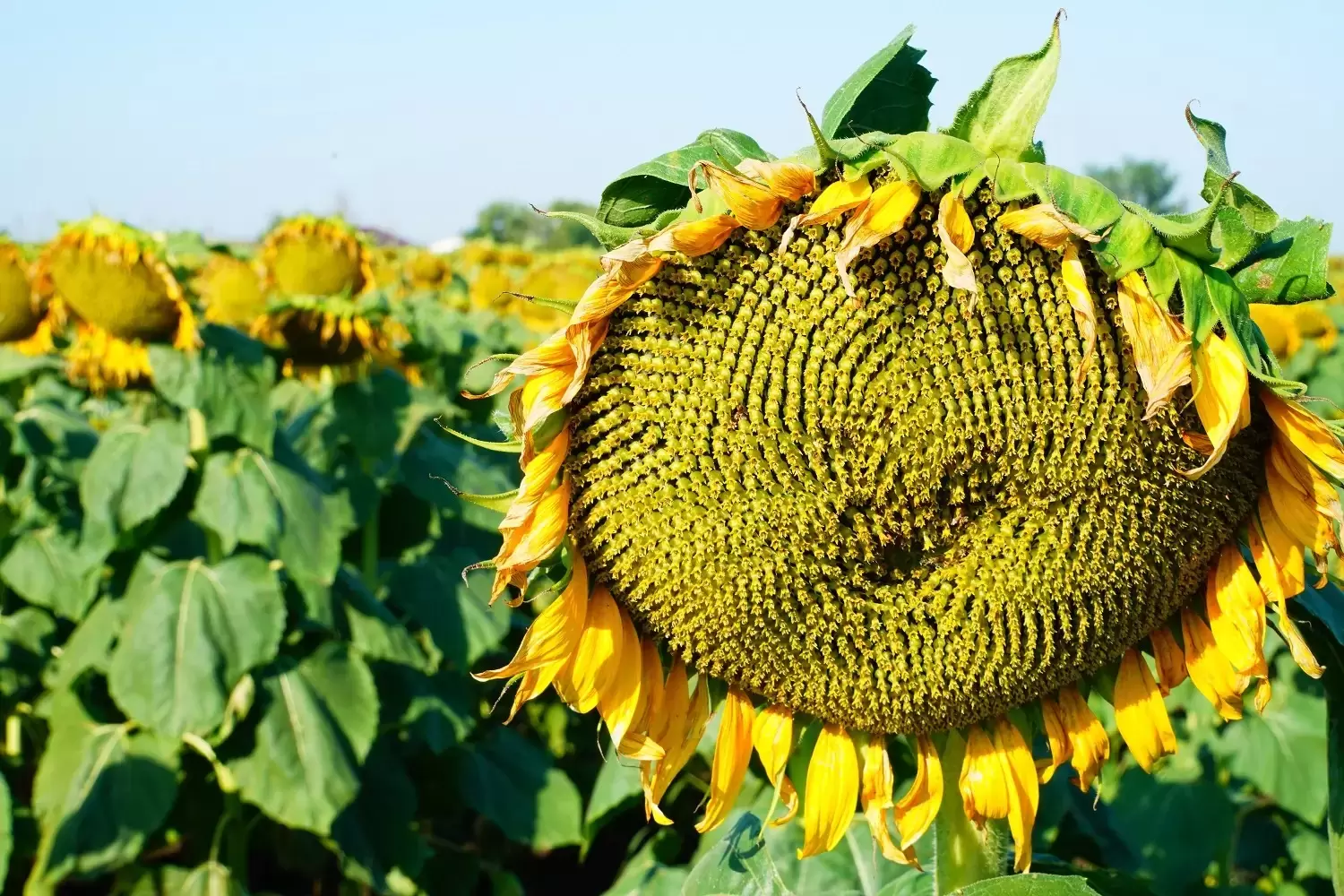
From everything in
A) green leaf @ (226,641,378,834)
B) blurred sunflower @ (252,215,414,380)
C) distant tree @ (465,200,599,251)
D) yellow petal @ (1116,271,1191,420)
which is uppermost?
yellow petal @ (1116,271,1191,420)

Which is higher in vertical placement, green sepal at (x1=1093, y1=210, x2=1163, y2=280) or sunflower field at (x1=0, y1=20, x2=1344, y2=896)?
green sepal at (x1=1093, y1=210, x2=1163, y2=280)

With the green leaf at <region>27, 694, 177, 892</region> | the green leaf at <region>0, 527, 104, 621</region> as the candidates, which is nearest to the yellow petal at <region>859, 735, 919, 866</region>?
the green leaf at <region>27, 694, 177, 892</region>

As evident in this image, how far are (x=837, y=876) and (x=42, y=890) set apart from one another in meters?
3.29

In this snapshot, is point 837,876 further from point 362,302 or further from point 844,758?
point 362,302

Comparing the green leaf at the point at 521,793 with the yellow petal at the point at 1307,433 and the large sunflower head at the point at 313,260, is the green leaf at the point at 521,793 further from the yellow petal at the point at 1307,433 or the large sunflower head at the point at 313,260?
the yellow petal at the point at 1307,433

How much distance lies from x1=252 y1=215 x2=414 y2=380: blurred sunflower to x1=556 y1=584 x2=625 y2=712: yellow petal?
132 inches

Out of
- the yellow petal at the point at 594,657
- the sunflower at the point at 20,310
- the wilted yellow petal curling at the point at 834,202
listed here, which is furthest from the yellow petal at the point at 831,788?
the sunflower at the point at 20,310

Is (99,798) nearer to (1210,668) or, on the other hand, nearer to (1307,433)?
(1210,668)

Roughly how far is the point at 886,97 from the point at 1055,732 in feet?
3.03

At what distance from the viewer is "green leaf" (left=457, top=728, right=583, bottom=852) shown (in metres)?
4.80

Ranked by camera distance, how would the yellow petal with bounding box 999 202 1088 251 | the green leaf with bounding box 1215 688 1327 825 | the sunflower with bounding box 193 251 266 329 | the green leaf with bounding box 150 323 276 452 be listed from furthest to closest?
the sunflower with bounding box 193 251 266 329 < the green leaf with bounding box 150 323 276 452 < the green leaf with bounding box 1215 688 1327 825 < the yellow petal with bounding box 999 202 1088 251

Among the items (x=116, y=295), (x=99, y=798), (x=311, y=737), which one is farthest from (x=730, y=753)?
(x=116, y=295)

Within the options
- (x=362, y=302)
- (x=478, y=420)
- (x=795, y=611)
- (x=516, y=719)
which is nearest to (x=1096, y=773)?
(x=795, y=611)

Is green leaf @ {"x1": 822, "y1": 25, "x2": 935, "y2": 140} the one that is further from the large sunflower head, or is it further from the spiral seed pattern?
the large sunflower head
